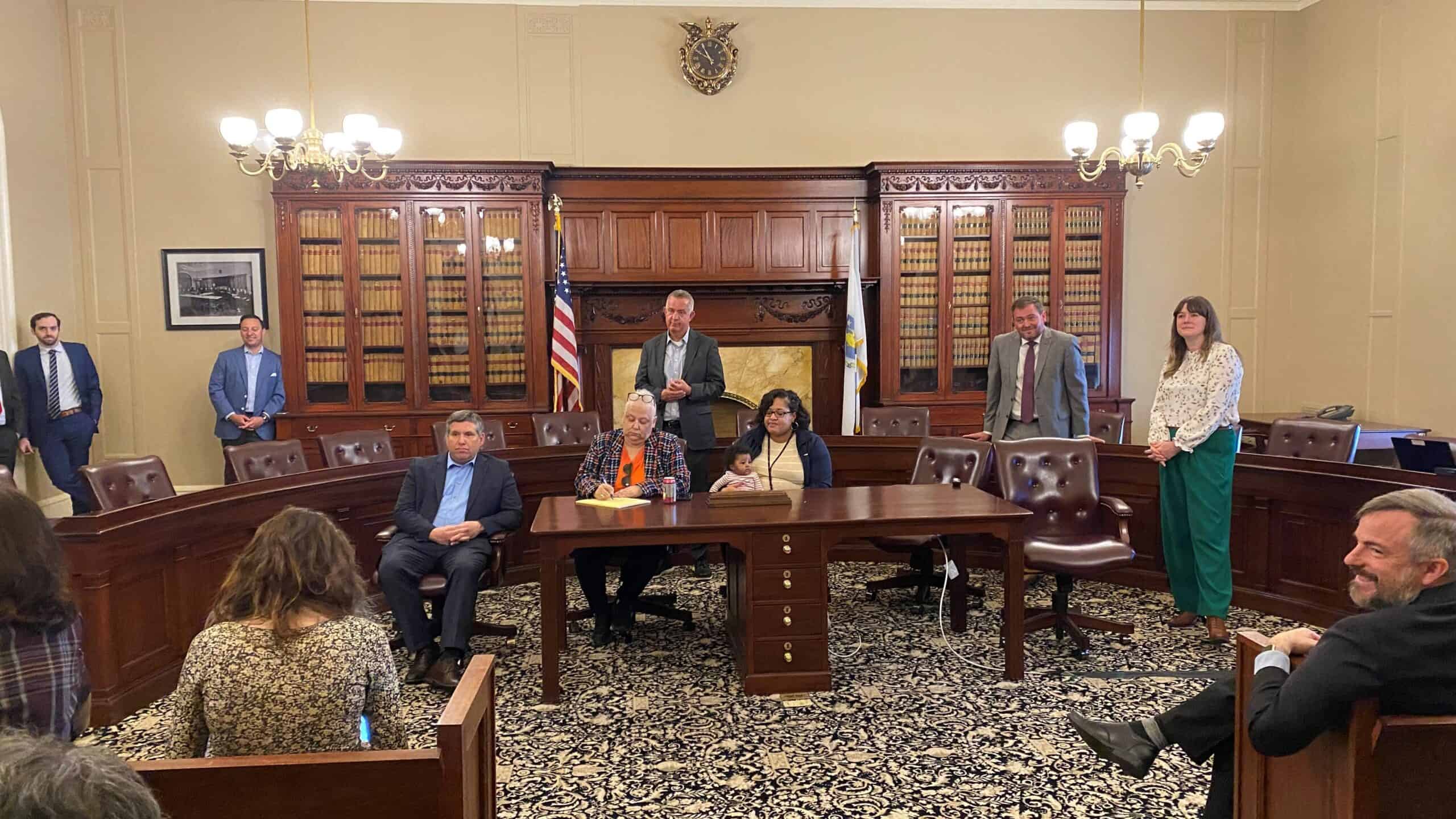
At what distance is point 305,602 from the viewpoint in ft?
6.50

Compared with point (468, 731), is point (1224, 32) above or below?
above

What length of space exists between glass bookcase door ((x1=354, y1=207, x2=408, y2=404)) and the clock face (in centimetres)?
274

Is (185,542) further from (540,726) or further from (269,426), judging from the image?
(269,426)

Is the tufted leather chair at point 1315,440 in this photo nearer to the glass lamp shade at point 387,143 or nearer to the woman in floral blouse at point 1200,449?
the woman in floral blouse at point 1200,449

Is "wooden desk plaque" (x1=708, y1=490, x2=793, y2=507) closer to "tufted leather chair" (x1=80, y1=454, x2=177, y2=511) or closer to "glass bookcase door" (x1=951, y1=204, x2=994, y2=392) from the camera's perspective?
"tufted leather chair" (x1=80, y1=454, x2=177, y2=511)

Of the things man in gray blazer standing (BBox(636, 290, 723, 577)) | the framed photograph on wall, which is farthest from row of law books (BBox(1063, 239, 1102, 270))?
the framed photograph on wall

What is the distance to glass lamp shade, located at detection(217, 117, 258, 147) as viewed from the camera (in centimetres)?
536

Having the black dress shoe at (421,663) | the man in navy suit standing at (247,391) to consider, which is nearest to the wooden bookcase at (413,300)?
the man in navy suit standing at (247,391)

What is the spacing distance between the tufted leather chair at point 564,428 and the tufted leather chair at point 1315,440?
413cm

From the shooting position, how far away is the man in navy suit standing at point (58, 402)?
6352 mm

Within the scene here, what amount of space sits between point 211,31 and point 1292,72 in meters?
9.11

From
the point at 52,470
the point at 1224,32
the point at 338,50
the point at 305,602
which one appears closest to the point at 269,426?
the point at 52,470

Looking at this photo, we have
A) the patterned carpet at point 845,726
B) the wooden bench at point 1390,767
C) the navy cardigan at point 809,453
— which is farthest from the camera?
the navy cardigan at point 809,453

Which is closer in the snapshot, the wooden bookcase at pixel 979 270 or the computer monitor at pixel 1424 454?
the computer monitor at pixel 1424 454
